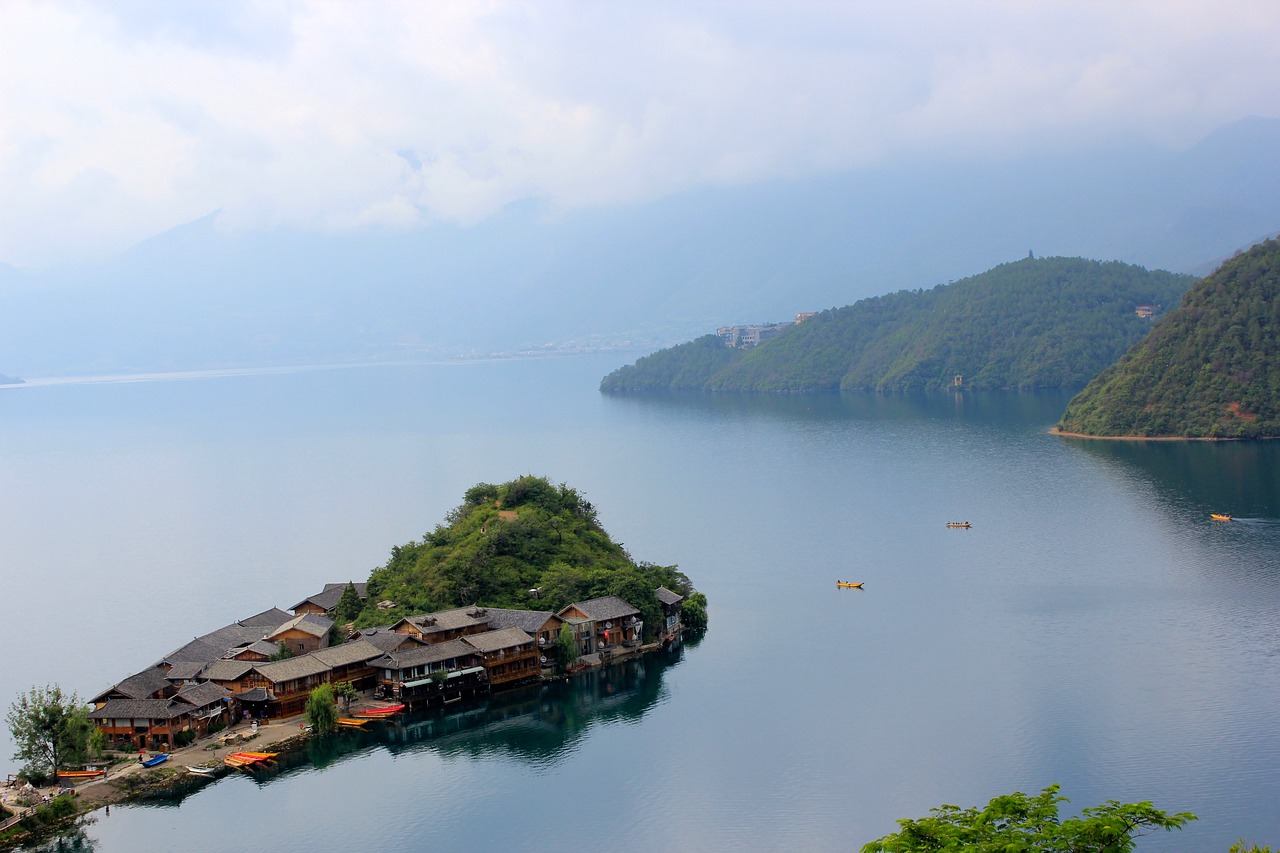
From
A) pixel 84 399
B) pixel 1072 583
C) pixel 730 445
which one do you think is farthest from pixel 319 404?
pixel 1072 583

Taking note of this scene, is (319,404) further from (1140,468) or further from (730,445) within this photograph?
(1140,468)

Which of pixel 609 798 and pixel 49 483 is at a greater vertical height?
pixel 49 483

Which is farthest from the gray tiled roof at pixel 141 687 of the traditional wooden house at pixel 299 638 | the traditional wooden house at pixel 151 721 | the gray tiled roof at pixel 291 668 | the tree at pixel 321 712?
the tree at pixel 321 712

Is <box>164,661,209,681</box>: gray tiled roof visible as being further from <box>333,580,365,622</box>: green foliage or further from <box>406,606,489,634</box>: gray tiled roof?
<box>406,606,489,634</box>: gray tiled roof

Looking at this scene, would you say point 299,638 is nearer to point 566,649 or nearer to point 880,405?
point 566,649

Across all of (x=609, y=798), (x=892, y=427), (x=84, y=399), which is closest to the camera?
(x=609, y=798)

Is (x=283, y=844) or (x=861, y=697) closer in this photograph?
(x=283, y=844)

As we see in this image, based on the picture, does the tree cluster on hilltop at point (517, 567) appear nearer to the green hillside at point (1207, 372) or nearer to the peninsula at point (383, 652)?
the peninsula at point (383, 652)

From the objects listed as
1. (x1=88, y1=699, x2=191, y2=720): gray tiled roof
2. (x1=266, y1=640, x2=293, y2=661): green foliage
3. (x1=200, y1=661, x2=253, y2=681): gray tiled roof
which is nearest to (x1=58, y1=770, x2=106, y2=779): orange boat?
(x1=88, y1=699, x2=191, y2=720): gray tiled roof

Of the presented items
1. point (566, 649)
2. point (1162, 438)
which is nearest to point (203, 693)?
point (566, 649)
